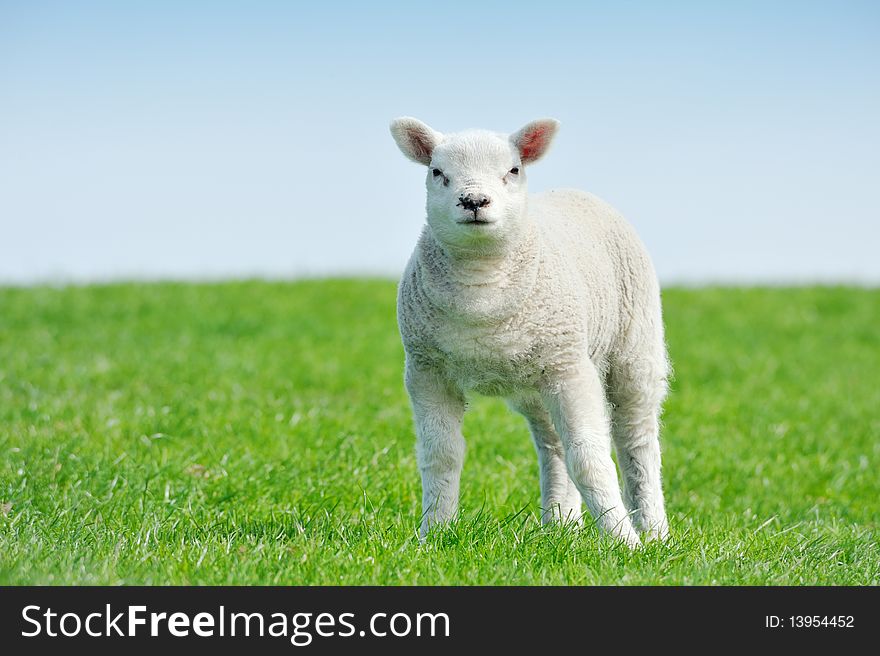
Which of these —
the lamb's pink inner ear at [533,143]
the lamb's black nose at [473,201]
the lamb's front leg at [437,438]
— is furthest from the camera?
the lamb's front leg at [437,438]

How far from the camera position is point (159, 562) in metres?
4.53

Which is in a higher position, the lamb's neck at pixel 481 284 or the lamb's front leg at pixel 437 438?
the lamb's neck at pixel 481 284

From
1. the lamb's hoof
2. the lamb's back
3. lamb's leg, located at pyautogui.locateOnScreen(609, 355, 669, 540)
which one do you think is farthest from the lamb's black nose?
the lamb's hoof

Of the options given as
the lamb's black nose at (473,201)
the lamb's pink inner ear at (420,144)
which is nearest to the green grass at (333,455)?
the lamb's black nose at (473,201)

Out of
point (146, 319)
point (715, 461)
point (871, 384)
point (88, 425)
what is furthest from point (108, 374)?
point (871, 384)

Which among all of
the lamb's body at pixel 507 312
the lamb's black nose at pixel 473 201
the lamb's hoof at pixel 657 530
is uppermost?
the lamb's black nose at pixel 473 201

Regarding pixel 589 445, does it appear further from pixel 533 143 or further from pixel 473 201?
pixel 533 143

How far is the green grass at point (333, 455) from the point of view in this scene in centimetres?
462

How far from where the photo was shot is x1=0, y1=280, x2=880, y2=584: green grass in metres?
4.62

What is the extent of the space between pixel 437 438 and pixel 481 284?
0.80m

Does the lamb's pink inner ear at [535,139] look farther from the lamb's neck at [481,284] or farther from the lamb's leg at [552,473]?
the lamb's leg at [552,473]

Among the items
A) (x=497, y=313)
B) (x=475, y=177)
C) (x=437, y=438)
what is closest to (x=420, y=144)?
(x=475, y=177)

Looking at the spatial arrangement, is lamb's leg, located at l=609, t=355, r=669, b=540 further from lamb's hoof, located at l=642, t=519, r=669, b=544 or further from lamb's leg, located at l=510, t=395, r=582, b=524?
lamb's leg, located at l=510, t=395, r=582, b=524

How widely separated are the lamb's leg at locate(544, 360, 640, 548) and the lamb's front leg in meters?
0.49
